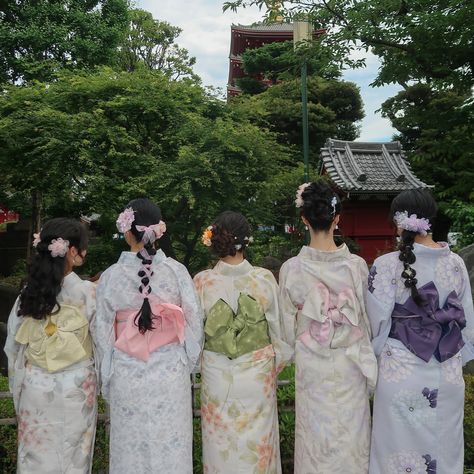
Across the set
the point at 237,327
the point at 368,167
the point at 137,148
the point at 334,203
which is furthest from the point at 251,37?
the point at 237,327

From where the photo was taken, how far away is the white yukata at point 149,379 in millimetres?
3166

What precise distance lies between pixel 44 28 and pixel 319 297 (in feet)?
43.0

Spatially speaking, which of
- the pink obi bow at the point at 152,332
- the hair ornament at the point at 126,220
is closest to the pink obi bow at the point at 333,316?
the pink obi bow at the point at 152,332

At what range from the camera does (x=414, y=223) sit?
10.3 ft

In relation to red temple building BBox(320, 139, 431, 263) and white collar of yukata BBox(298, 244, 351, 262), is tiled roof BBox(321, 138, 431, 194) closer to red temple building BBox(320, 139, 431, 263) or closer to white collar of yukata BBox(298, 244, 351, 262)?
red temple building BBox(320, 139, 431, 263)

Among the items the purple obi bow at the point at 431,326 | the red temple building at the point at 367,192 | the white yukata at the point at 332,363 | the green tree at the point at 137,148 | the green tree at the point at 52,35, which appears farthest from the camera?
the red temple building at the point at 367,192

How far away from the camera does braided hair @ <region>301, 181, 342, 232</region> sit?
331 cm

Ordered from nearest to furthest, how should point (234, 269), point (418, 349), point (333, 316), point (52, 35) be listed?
point (418, 349) < point (333, 316) < point (234, 269) < point (52, 35)

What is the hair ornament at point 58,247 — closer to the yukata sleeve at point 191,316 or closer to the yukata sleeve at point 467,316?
the yukata sleeve at point 191,316

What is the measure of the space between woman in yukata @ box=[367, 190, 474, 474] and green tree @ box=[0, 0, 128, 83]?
12.1 metres

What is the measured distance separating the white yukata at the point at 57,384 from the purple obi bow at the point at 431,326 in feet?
6.50

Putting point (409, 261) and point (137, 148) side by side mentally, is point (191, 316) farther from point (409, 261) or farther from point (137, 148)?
point (137, 148)

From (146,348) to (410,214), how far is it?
1850 millimetres

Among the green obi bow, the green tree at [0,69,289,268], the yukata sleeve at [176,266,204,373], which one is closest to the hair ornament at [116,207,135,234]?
the yukata sleeve at [176,266,204,373]
